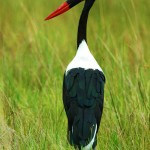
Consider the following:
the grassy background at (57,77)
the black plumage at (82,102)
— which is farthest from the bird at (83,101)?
the grassy background at (57,77)

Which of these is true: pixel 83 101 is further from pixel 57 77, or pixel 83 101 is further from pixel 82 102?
pixel 57 77

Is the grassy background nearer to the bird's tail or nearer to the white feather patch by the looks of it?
the bird's tail

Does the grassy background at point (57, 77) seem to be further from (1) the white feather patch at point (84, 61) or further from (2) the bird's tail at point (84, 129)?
(1) the white feather patch at point (84, 61)

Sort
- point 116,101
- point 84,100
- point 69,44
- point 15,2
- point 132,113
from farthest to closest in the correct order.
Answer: point 15,2, point 69,44, point 116,101, point 132,113, point 84,100

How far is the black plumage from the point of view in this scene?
14.1 feet

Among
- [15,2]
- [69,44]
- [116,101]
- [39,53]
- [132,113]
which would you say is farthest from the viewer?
[15,2]

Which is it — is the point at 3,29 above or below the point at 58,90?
above

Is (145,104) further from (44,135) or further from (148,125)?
(44,135)

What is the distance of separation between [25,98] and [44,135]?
1298mm

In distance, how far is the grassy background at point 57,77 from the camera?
4516 mm

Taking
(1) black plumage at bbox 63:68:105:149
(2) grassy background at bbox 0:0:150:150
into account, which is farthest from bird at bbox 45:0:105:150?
(2) grassy background at bbox 0:0:150:150

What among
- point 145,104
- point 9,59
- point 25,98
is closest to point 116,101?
point 145,104

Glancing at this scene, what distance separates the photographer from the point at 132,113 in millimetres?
4703

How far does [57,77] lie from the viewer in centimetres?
602
